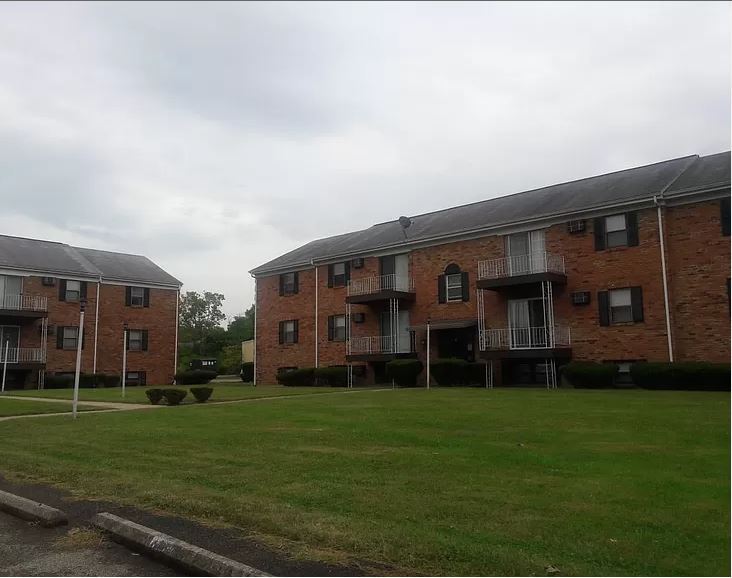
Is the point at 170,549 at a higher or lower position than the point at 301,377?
lower

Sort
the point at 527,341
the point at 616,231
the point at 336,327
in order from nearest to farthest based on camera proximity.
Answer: the point at 616,231 → the point at 527,341 → the point at 336,327

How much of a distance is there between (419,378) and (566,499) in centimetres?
2144

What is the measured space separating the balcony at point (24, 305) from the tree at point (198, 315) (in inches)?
1328

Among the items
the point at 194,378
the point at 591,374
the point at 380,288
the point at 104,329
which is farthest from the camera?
the point at 104,329

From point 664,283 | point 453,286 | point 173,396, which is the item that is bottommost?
point 173,396

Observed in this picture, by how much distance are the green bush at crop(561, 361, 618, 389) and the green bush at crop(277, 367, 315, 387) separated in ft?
40.4

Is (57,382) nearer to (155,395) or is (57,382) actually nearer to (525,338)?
(155,395)

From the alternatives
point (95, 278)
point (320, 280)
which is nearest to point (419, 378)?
point (320, 280)

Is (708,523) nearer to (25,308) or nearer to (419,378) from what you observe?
(419,378)

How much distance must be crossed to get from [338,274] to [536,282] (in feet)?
36.6

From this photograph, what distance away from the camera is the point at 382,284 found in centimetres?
2950

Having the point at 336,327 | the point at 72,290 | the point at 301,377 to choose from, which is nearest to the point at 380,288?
the point at 336,327

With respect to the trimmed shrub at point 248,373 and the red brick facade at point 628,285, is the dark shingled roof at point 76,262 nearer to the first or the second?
the trimmed shrub at point 248,373

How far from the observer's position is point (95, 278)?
36.2m
